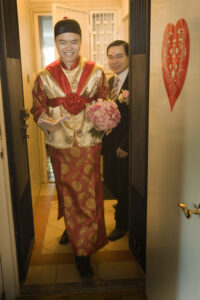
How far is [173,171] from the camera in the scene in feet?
4.25

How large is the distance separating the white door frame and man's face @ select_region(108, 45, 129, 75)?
1.08 metres

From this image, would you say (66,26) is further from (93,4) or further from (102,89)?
(93,4)

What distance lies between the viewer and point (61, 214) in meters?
Answer: 2.33

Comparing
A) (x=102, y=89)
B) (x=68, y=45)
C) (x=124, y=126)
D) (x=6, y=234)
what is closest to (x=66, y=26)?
(x=68, y=45)

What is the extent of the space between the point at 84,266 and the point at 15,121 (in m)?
1.09

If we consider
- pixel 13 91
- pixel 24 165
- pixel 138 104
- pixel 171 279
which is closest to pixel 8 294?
pixel 24 165

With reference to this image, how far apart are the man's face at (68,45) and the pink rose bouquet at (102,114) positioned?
34 centimetres

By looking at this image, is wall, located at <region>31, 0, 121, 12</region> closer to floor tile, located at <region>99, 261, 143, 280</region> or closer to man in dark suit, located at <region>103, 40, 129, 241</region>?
man in dark suit, located at <region>103, 40, 129, 241</region>

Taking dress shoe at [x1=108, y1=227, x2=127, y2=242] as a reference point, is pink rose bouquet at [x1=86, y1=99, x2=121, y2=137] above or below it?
above

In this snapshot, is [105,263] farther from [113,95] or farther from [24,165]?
[113,95]

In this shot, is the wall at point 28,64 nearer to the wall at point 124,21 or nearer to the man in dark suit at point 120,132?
the man in dark suit at point 120,132

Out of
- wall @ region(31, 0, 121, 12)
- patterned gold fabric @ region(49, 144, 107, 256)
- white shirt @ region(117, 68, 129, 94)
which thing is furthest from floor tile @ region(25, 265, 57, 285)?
wall @ region(31, 0, 121, 12)

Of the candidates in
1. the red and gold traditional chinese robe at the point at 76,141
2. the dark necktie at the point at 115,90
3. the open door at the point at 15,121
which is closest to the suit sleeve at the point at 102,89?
the red and gold traditional chinese robe at the point at 76,141

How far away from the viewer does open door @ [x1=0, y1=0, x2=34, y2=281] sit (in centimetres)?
169
